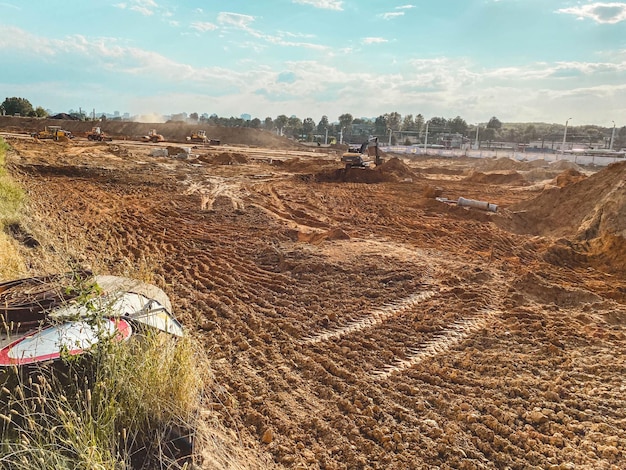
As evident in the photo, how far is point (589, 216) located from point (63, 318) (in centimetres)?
1384

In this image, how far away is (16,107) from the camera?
6988 cm

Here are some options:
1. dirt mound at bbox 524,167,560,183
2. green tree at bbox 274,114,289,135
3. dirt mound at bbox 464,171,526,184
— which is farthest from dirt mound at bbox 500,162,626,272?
green tree at bbox 274,114,289,135

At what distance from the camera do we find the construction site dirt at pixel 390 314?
4.23 meters

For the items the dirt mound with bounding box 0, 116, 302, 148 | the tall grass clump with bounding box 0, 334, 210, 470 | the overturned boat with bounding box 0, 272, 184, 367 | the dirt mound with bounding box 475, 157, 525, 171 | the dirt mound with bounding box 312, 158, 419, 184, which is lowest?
the tall grass clump with bounding box 0, 334, 210, 470

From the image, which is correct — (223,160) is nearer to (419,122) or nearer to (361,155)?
(361,155)

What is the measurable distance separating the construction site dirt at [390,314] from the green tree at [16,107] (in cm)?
6443

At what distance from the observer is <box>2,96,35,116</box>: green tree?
69.9 m

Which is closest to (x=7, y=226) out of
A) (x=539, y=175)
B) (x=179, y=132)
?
(x=539, y=175)

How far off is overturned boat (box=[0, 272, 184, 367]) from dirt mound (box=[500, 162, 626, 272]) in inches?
415

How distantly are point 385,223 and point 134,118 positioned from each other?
82346 millimetres

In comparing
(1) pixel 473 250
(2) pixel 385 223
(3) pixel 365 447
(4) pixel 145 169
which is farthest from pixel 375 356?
(4) pixel 145 169

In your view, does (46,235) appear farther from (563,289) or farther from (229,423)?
(563,289)

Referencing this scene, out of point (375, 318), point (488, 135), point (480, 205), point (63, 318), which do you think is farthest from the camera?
point (488, 135)

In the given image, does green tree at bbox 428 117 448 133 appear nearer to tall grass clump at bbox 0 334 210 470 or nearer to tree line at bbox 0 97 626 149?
tree line at bbox 0 97 626 149
